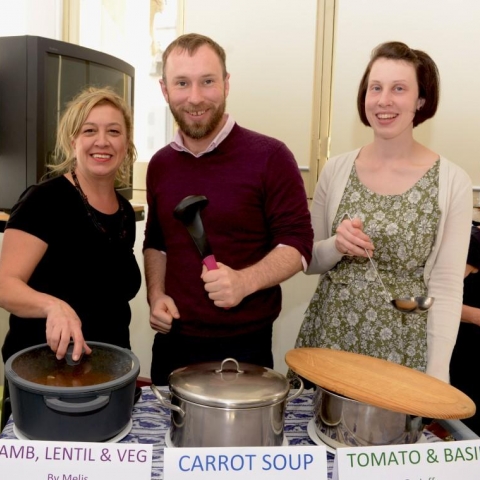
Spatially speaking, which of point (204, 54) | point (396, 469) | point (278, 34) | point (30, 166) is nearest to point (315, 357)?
point (396, 469)

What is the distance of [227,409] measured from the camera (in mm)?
750

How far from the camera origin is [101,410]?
0.80m

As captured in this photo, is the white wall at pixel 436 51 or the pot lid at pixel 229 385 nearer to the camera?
the pot lid at pixel 229 385

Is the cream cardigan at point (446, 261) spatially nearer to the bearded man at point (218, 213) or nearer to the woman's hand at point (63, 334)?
the bearded man at point (218, 213)

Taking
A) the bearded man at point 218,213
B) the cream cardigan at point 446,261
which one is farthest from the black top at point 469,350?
the bearded man at point 218,213

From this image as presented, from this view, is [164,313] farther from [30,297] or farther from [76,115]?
[76,115]

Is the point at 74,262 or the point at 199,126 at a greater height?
the point at 199,126

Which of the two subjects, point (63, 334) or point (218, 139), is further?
point (218, 139)

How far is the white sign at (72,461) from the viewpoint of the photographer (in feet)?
2.24

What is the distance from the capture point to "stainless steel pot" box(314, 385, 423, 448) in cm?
82

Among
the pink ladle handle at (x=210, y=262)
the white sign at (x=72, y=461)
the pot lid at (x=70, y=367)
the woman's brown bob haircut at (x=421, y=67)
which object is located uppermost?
the woman's brown bob haircut at (x=421, y=67)

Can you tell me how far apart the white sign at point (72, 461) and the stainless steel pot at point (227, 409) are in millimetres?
95

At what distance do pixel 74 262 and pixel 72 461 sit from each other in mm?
585

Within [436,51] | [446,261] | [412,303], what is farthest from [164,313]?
[436,51]
